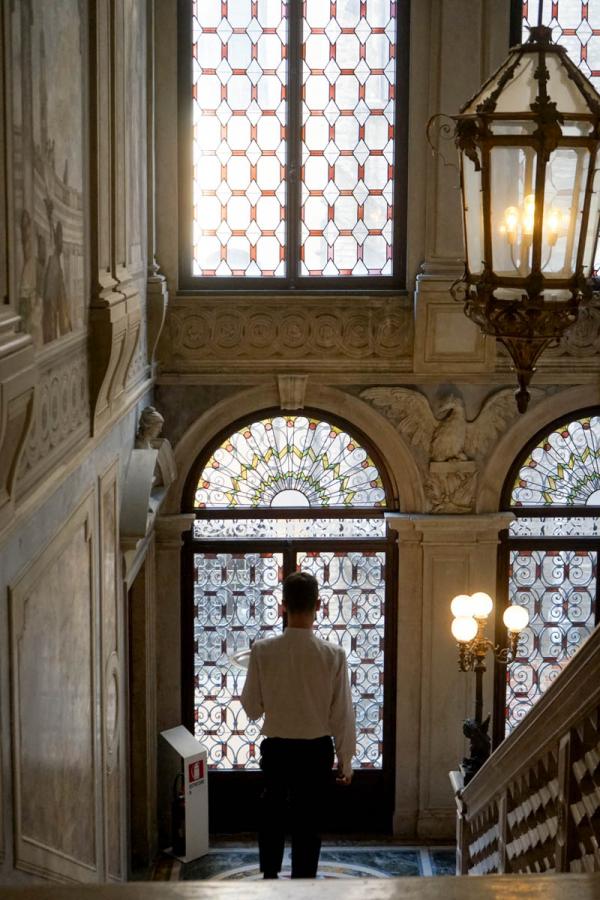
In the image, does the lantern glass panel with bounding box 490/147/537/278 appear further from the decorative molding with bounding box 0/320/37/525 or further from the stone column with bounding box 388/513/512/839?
the stone column with bounding box 388/513/512/839

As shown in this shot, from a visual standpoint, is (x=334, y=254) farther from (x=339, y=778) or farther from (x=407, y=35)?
(x=339, y=778)

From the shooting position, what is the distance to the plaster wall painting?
4.55 meters

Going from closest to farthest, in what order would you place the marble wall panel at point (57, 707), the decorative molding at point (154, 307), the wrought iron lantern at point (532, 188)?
the wrought iron lantern at point (532, 188), the marble wall panel at point (57, 707), the decorative molding at point (154, 307)

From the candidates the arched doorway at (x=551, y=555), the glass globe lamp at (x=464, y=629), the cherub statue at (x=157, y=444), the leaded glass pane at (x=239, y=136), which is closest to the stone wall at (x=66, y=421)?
the cherub statue at (x=157, y=444)

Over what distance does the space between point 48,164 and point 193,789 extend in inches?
218

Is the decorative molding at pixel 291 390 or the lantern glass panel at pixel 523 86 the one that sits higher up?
the lantern glass panel at pixel 523 86

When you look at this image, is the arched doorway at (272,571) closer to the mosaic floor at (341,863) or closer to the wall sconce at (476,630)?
the mosaic floor at (341,863)

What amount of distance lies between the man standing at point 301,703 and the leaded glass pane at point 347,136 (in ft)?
13.7

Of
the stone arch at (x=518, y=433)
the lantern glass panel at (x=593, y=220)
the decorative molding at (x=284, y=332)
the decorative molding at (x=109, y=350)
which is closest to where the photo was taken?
the lantern glass panel at (x=593, y=220)

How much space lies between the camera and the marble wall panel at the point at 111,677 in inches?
275

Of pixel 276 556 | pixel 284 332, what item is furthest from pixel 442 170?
pixel 276 556

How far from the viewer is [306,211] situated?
9.63m

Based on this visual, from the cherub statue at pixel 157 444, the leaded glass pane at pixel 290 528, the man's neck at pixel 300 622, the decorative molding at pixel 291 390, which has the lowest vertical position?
the leaded glass pane at pixel 290 528

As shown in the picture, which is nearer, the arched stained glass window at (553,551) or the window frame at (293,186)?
the window frame at (293,186)
